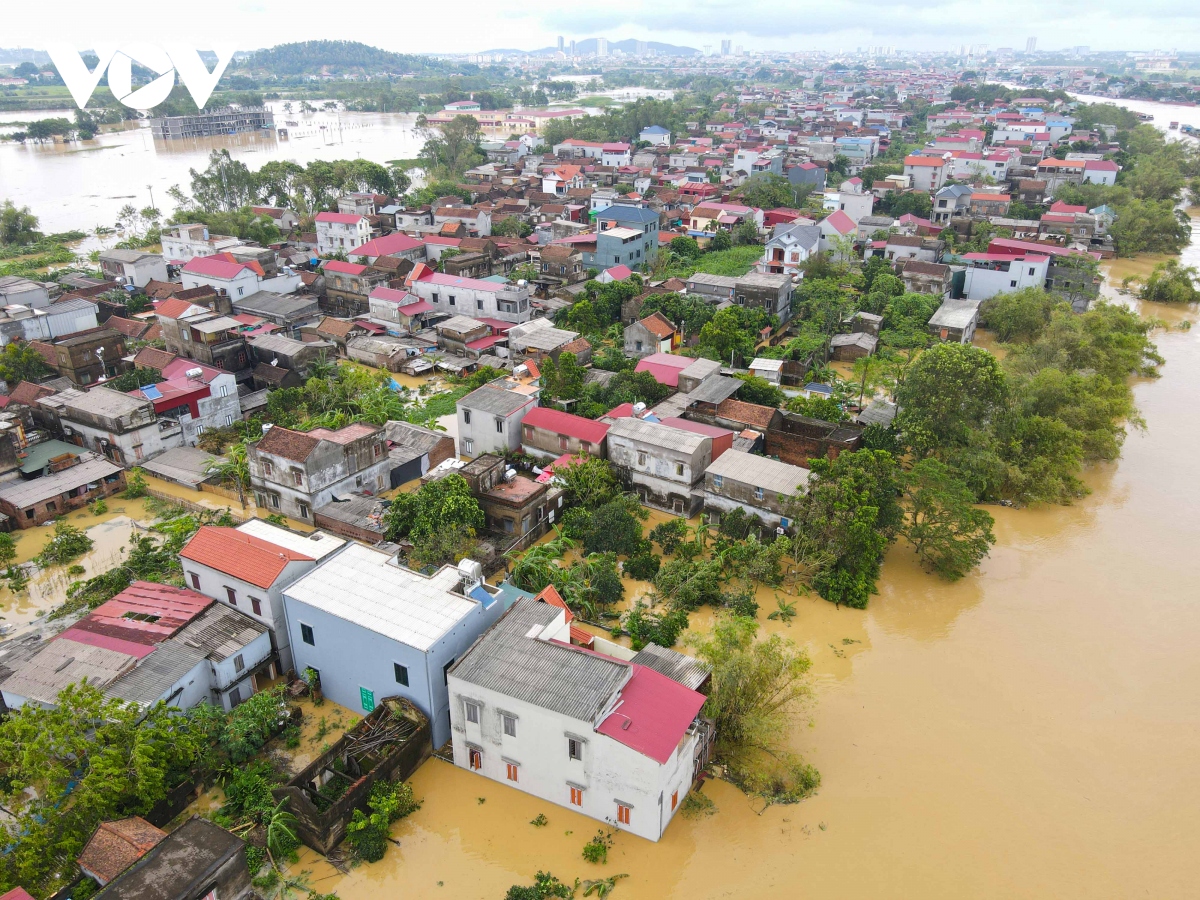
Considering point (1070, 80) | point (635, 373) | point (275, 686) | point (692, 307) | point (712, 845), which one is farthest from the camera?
point (1070, 80)

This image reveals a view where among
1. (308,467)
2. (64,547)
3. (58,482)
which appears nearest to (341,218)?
(58,482)

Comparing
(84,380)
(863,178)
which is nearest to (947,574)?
(84,380)

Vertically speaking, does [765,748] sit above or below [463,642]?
below

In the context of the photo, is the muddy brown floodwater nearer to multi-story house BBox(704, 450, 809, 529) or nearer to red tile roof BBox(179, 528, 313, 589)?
multi-story house BBox(704, 450, 809, 529)

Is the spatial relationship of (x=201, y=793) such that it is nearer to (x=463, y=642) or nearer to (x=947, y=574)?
(x=463, y=642)

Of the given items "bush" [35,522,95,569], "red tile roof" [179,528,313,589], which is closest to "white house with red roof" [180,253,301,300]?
"bush" [35,522,95,569]

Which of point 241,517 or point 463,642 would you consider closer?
point 463,642

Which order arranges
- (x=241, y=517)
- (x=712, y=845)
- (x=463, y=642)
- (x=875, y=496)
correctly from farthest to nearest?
(x=241, y=517)
(x=875, y=496)
(x=463, y=642)
(x=712, y=845)
